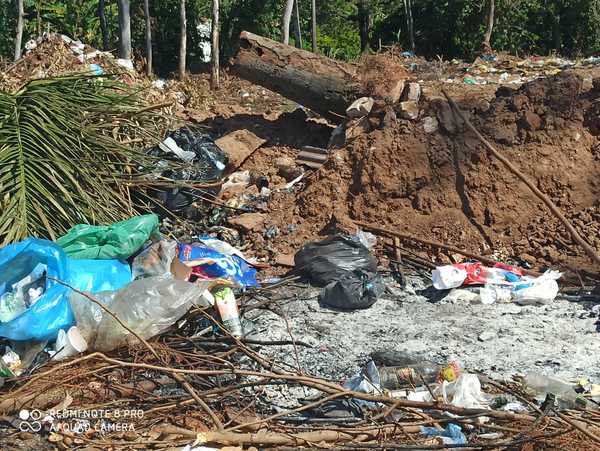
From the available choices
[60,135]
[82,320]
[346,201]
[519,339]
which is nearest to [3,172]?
[60,135]

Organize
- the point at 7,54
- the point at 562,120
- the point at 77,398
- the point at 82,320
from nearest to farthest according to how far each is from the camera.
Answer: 1. the point at 77,398
2. the point at 82,320
3. the point at 562,120
4. the point at 7,54

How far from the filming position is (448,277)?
18.8 feet

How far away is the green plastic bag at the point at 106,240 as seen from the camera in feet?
17.7

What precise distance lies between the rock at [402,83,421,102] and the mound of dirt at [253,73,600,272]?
0.50m

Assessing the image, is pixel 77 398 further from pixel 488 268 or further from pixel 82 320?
pixel 488 268

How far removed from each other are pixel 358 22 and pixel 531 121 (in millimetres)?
11279

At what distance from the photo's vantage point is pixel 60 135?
634 centimetres

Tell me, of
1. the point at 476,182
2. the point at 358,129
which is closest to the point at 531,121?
the point at 476,182

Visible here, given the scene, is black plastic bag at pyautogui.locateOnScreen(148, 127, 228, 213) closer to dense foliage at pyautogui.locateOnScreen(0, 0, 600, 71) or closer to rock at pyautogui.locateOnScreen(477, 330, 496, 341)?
rock at pyautogui.locateOnScreen(477, 330, 496, 341)

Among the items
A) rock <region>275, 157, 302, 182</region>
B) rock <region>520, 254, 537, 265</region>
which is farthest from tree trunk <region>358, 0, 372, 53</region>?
rock <region>520, 254, 537, 265</region>

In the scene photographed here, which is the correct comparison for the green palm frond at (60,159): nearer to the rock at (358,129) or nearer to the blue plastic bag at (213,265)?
the blue plastic bag at (213,265)

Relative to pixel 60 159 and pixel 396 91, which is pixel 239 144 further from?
pixel 60 159

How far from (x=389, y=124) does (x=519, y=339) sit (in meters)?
2.69

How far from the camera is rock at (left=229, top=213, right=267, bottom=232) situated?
6.93 metres
